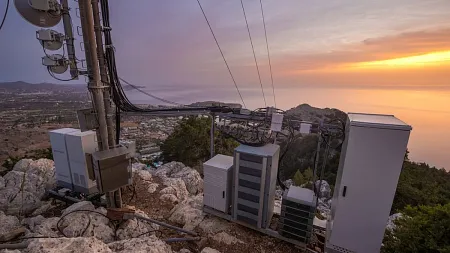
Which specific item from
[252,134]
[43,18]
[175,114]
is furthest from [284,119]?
[43,18]

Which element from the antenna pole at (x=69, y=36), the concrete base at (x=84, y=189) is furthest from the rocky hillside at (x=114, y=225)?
the antenna pole at (x=69, y=36)

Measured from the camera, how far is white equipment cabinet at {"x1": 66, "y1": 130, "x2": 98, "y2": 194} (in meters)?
5.22

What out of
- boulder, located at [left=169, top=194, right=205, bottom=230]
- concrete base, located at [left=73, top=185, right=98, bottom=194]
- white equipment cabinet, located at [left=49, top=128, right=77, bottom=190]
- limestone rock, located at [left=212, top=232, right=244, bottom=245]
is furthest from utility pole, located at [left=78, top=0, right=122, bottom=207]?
limestone rock, located at [left=212, top=232, right=244, bottom=245]

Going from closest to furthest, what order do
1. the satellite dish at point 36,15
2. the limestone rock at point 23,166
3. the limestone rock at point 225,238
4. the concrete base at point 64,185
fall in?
the satellite dish at point 36,15 < the limestone rock at point 225,238 < the concrete base at point 64,185 < the limestone rock at point 23,166

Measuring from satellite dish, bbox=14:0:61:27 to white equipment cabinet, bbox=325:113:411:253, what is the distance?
18.9ft

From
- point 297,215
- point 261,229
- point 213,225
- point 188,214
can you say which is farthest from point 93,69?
point 297,215

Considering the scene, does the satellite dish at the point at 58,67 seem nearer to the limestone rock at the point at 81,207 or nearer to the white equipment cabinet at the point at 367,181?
the limestone rock at the point at 81,207

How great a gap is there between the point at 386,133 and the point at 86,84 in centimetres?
556

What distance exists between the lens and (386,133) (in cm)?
323

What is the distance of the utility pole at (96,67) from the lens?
12.1 feet

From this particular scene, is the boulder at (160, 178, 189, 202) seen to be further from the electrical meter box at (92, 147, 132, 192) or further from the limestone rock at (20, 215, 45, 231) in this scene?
the limestone rock at (20, 215, 45, 231)

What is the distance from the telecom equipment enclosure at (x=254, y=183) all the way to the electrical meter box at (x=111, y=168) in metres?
2.39

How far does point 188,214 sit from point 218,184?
1.18 meters

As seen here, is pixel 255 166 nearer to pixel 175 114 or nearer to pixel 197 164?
pixel 175 114
